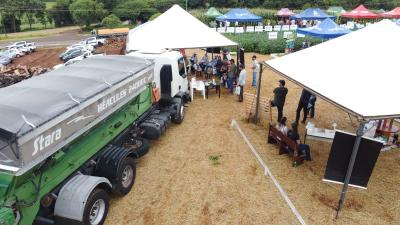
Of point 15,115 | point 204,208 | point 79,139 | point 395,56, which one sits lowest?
point 204,208

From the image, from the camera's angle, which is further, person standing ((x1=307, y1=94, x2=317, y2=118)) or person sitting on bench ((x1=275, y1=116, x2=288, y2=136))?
person standing ((x1=307, y1=94, x2=317, y2=118))

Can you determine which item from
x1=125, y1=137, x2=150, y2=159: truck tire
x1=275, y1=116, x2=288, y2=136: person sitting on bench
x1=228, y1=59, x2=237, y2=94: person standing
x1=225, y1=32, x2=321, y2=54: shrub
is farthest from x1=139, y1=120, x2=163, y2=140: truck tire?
x1=225, y1=32, x2=321, y2=54: shrub

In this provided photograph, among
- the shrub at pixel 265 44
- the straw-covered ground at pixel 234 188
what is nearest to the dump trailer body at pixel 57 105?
the straw-covered ground at pixel 234 188

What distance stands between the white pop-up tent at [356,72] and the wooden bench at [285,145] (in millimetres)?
1721

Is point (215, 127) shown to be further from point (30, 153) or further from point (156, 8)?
point (156, 8)

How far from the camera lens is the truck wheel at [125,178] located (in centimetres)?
734

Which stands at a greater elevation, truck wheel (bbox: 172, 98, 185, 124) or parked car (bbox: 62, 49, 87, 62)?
truck wheel (bbox: 172, 98, 185, 124)

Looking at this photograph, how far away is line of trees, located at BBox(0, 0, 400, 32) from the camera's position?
65.0 metres

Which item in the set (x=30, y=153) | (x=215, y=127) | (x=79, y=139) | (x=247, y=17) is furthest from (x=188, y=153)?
(x=247, y=17)

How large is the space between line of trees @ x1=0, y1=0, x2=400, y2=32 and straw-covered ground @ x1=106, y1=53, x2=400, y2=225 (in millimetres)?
53808

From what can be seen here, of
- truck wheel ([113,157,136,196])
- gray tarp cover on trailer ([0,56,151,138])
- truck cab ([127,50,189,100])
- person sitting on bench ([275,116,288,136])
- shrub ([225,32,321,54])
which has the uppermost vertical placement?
gray tarp cover on trailer ([0,56,151,138])

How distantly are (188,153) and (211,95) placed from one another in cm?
615

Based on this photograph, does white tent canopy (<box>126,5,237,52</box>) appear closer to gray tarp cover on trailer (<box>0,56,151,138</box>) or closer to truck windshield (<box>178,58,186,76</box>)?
truck windshield (<box>178,58,186,76</box>)

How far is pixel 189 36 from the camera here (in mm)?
15555
